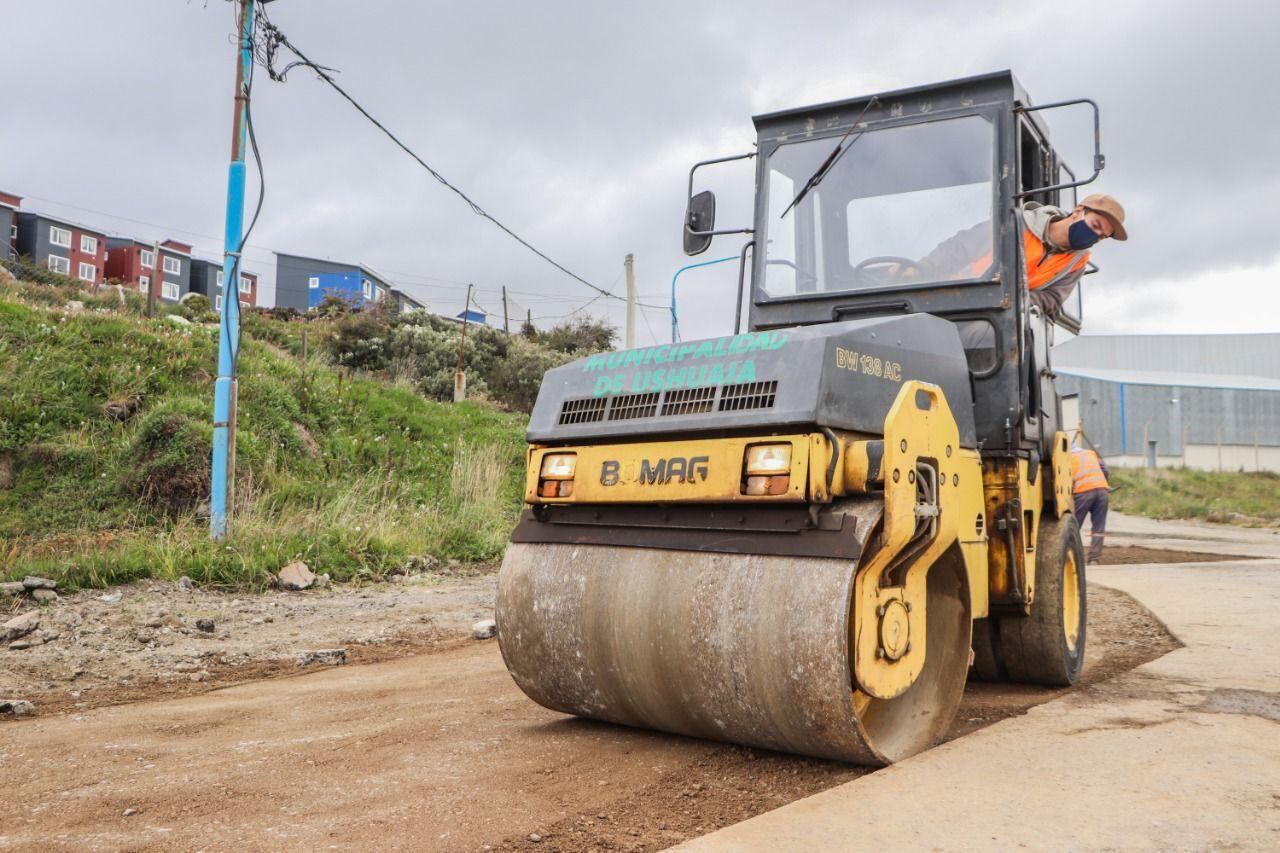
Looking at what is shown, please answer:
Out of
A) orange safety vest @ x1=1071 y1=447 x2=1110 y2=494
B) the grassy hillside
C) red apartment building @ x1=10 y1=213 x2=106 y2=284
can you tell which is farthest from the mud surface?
red apartment building @ x1=10 y1=213 x2=106 y2=284

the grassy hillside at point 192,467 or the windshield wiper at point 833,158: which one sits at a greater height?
the windshield wiper at point 833,158

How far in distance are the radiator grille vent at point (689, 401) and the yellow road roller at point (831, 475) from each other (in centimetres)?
1

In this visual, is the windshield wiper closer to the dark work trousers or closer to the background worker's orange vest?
the background worker's orange vest

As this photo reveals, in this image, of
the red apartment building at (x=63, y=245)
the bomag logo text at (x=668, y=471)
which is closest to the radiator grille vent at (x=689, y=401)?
the bomag logo text at (x=668, y=471)

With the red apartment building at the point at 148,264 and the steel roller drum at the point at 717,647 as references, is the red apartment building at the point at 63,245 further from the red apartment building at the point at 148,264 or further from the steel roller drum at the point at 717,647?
the steel roller drum at the point at 717,647

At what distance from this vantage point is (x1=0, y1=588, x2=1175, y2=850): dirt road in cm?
304

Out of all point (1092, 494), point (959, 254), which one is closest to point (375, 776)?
point (959, 254)

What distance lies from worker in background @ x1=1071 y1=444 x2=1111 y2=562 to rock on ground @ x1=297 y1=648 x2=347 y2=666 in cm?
967

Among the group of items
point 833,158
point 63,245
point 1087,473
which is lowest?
point 1087,473

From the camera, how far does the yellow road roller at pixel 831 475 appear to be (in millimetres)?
3490

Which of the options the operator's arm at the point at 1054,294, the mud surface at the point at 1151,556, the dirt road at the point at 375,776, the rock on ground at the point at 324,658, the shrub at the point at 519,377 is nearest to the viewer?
the dirt road at the point at 375,776

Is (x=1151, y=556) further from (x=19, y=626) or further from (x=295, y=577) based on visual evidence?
(x=19, y=626)

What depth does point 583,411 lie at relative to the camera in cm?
417

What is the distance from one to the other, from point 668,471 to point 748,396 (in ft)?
1.32
